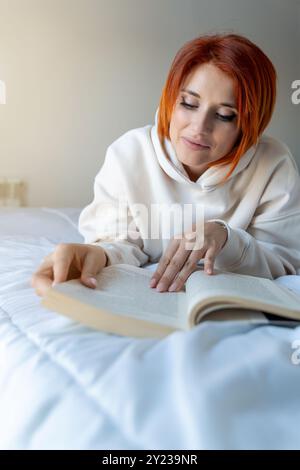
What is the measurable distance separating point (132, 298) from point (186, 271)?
0.56 ft

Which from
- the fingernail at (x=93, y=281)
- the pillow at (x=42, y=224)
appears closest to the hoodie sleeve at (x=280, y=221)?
the fingernail at (x=93, y=281)

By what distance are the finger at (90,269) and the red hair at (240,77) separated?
400 millimetres

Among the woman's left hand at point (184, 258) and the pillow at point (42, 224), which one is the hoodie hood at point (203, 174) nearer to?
the woman's left hand at point (184, 258)

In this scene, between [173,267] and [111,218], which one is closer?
[173,267]

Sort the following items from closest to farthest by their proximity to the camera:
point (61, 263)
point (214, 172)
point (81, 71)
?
point (61, 263) < point (214, 172) < point (81, 71)

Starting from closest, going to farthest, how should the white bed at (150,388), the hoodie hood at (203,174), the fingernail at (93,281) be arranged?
the white bed at (150,388) < the fingernail at (93,281) < the hoodie hood at (203,174)

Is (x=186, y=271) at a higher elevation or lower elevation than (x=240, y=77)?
lower

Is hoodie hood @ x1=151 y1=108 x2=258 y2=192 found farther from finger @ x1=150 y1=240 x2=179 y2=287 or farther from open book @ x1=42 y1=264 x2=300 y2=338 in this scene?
open book @ x1=42 y1=264 x2=300 y2=338

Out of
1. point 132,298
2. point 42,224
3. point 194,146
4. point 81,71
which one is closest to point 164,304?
point 132,298

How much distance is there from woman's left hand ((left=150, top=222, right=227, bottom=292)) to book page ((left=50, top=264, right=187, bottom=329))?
0.02 m

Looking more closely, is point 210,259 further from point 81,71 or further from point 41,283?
point 81,71

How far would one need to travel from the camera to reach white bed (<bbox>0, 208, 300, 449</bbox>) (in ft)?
1.42

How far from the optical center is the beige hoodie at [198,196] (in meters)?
1.11

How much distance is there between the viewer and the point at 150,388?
0.48 meters
